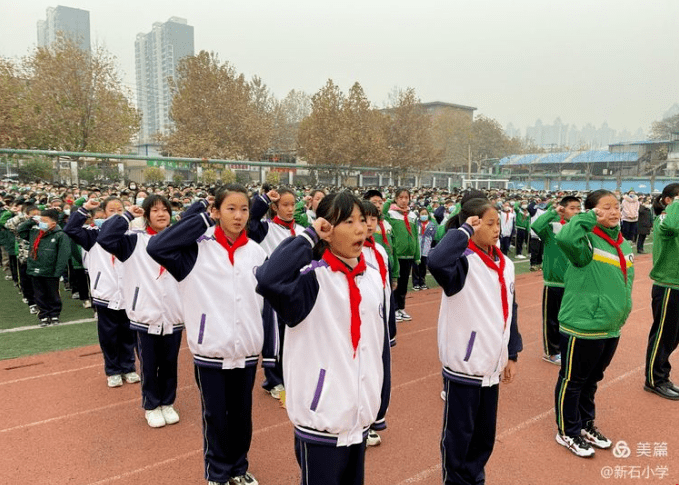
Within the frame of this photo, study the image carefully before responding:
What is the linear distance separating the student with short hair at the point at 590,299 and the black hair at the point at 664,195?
5.04ft

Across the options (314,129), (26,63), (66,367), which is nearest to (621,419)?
(66,367)

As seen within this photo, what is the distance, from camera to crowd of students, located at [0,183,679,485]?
2051 mm

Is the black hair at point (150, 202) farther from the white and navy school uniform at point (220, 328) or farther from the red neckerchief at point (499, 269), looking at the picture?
the red neckerchief at point (499, 269)

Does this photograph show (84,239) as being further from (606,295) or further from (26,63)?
(26,63)

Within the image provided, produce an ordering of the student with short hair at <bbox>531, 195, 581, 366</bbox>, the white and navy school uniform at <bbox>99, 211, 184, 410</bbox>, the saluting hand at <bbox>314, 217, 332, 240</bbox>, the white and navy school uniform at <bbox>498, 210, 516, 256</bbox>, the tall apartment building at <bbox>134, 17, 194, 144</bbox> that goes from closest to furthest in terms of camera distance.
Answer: the saluting hand at <bbox>314, 217, 332, 240</bbox>, the white and navy school uniform at <bbox>99, 211, 184, 410</bbox>, the student with short hair at <bbox>531, 195, 581, 366</bbox>, the white and navy school uniform at <bbox>498, 210, 516, 256</bbox>, the tall apartment building at <bbox>134, 17, 194, 144</bbox>

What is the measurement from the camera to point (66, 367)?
548 centimetres

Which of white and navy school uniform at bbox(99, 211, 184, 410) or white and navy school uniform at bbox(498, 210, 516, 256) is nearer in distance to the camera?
white and navy school uniform at bbox(99, 211, 184, 410)

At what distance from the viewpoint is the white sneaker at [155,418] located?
4.04 metres

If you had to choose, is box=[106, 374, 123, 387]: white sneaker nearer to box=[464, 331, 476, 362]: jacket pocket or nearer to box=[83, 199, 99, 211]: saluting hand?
box=[83, 199, 99, 211]: saluting hand

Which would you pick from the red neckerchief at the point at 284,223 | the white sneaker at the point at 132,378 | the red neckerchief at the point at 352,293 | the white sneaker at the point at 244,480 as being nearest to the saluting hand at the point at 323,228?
the red neckerchief at the point at 352,293

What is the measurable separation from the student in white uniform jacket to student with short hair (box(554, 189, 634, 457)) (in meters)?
2.08

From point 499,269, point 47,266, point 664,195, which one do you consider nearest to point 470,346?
point 499,269

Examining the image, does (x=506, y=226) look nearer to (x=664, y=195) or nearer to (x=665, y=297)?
(x=664, y=195)

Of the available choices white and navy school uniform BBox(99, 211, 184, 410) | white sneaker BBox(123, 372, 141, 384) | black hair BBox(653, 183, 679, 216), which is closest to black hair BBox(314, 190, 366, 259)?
white and navy school uniform BBox(99, 211, 184, 410)
